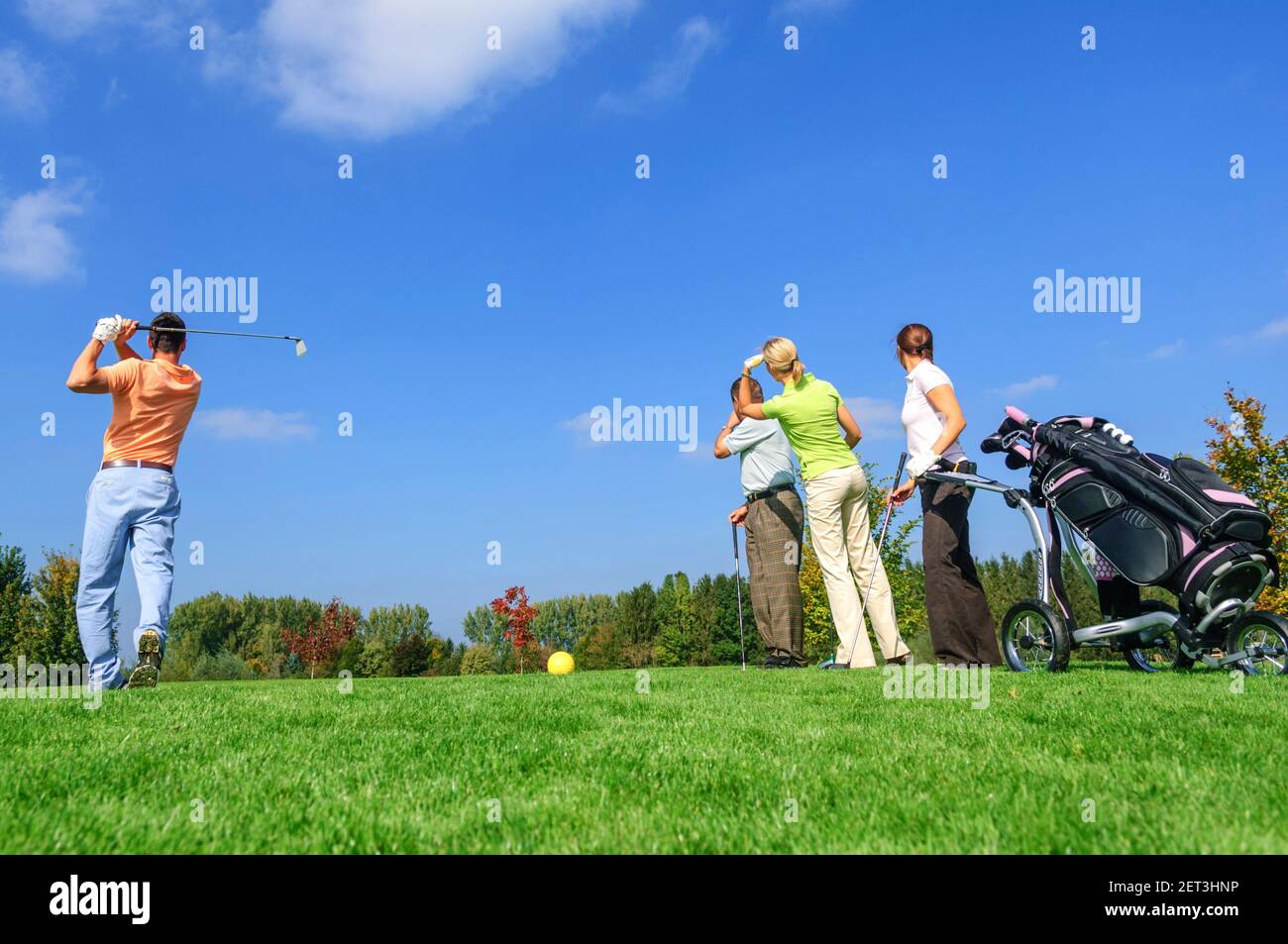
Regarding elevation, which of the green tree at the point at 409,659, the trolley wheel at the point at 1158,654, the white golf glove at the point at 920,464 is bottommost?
the green tree at the point at 409,659

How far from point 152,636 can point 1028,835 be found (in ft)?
20.6

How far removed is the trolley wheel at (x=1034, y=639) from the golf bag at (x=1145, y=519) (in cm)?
25

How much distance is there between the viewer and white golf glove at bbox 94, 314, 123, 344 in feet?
21.5

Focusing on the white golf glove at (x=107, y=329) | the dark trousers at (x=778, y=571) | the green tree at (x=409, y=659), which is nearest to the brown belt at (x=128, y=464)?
the white golf glove at (x=107, y=329)

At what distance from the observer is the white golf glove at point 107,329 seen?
6.56 metres

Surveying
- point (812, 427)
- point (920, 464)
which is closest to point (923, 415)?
point (920, 464)

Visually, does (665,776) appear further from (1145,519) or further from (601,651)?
(601,651)

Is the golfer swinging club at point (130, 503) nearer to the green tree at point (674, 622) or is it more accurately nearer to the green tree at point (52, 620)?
the green tree at point (52, 620)

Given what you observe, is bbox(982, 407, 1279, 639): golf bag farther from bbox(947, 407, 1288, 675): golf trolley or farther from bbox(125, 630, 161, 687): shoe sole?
bbox(125, 630, 161, 687): shoe sole

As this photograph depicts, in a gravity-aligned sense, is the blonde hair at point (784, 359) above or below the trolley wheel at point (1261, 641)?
above

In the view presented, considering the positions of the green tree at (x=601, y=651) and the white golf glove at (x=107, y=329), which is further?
the green tree at (x=601, y=651)

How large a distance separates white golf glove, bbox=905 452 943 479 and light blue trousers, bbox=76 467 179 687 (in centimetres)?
585
